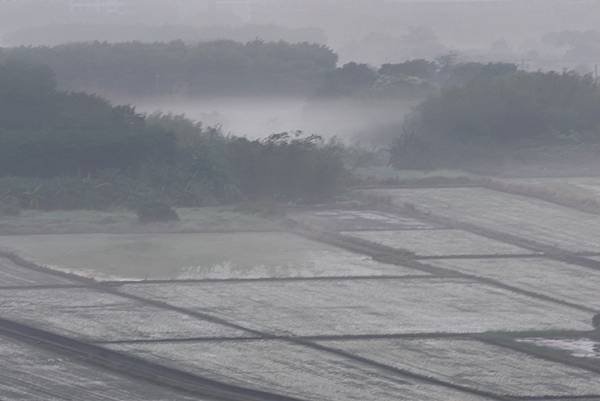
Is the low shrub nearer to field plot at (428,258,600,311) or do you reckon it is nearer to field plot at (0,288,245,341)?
field plot at (0,288,245,341)

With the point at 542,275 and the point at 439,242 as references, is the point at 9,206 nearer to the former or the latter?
the point at 439,242

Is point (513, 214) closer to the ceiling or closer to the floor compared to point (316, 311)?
closer to the ceiling

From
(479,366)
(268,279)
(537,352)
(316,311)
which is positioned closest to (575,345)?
(537,352)

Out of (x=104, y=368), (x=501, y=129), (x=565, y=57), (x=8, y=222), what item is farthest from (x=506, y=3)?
(x=104, y=368)

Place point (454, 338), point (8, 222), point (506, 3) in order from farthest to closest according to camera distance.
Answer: point (506, 3) → point (8, 222) → point (454, 338)

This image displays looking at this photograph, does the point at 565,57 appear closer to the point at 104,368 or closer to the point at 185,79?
the point at 185,79

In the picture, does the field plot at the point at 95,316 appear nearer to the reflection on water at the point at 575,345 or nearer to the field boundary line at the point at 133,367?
the field boundary line at the point at 133,367
